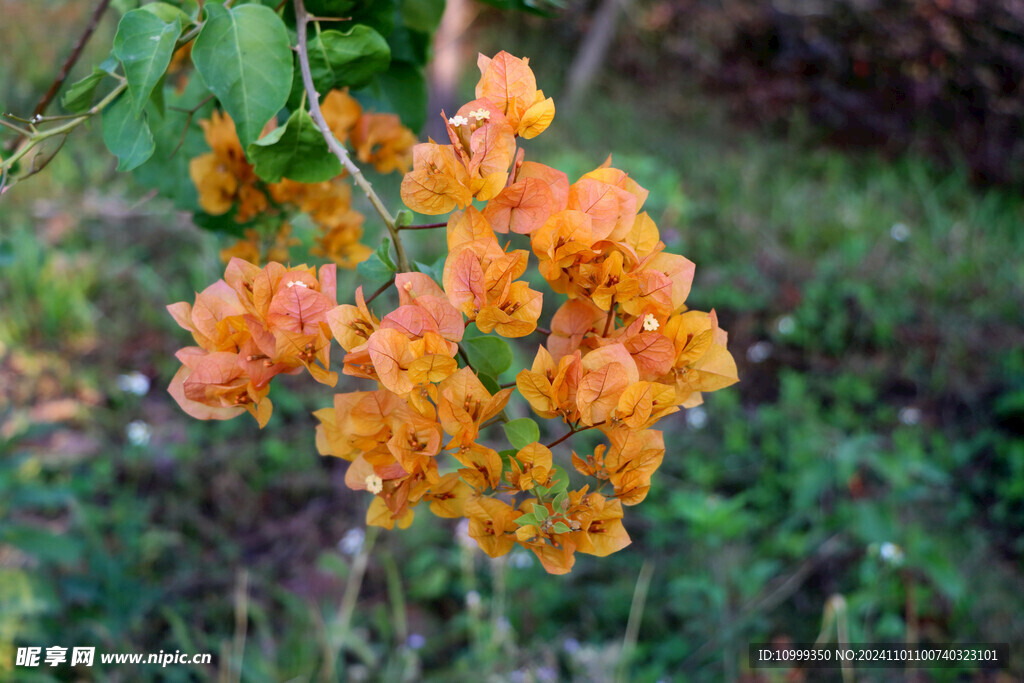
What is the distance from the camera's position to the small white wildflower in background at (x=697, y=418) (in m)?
2.17

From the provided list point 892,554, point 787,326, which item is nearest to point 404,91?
point 892,554

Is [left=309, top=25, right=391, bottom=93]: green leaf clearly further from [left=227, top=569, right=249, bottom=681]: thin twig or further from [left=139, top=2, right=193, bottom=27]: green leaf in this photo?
[left=227, top=569, right=249, bottom=681]: thin twig

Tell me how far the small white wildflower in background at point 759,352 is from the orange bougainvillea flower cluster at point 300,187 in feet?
6.00

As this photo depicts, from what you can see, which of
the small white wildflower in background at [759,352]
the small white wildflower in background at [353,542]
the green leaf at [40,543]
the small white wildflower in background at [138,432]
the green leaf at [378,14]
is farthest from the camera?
the small white wildflower in background at [759,352]

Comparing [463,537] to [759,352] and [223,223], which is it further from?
[759,352]

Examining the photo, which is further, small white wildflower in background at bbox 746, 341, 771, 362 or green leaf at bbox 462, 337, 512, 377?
small white wildflower in background at bbox 746, 341, 771, 362

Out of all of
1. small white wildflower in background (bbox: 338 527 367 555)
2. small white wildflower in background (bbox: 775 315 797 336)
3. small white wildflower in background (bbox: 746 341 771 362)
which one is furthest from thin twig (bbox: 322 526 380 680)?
small white wildflower in background (bbox: 775 315 797 336)

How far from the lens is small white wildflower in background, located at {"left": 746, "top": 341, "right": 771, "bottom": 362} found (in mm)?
2426

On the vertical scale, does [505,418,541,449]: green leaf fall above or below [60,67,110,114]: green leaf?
below

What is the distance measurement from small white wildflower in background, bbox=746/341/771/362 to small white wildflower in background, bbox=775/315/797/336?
74mm

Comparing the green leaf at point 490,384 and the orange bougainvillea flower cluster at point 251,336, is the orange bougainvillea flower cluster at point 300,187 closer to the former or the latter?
the orange bougainvillea flower cluster at point 251,336

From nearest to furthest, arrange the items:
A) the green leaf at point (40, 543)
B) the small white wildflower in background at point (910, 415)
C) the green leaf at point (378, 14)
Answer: the green leaf at point (378, 14)
the green leaf at point (40, 543)
the small white wildflower in background at point (910, 415)

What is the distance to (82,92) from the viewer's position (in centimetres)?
64

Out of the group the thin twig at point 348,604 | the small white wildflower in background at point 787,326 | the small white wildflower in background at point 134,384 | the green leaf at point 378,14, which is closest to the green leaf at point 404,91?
the green leaf at point 378,14
